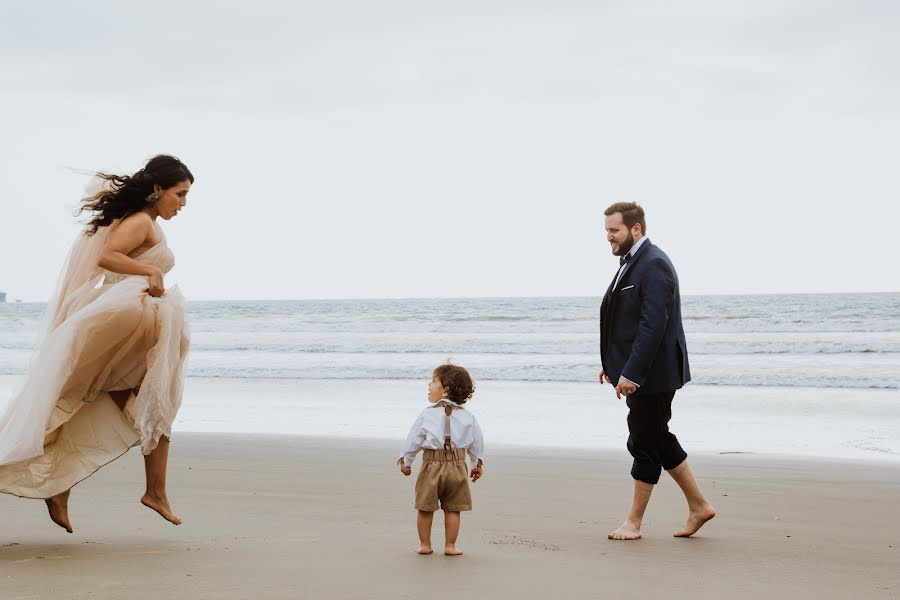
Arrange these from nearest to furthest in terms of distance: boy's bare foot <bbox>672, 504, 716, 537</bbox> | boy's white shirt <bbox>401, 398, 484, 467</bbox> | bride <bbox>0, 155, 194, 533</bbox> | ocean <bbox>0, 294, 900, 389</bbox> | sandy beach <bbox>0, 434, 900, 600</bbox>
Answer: sandy beach <bbox>0, 434, 900, 600</bbox> → bride <bbox>0, 155, 194, 533</bbox> → boy's white shirt <bbox>401, 398, 484, 467</bbox> → boy's bare foot <bbox>672, 504, 716, 537</bbox> → ocean <bbox>0, 294, 900, 389</bbox>

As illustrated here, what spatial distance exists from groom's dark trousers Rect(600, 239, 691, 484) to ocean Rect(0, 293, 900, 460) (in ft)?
9.40

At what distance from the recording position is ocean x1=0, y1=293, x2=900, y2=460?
374 inches

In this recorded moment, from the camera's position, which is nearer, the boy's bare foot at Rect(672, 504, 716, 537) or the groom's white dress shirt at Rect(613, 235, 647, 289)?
the boy's bare foot at Rect(672, 504, 716, 537)

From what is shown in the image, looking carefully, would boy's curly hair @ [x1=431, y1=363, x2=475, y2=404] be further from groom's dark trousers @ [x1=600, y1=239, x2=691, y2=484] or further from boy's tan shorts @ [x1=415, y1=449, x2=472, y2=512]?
groom's dark trousers @ [x1=600, y1=239, x2=691, y2=484]

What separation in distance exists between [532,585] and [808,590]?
3.39 feet

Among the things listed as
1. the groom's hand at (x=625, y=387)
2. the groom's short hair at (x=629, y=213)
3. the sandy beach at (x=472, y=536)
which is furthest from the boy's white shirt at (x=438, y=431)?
the groom's short hair at (x=629, y=213)

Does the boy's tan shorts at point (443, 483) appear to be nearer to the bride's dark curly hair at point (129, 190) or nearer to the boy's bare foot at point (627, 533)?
the boy's bare foot at point (627, 533)

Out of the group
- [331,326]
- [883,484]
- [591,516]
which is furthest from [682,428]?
[331,326]

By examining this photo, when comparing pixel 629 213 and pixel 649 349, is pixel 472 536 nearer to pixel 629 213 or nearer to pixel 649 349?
pixel 649 349

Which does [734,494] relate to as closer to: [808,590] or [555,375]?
[808,590]

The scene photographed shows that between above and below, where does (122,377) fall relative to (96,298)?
below

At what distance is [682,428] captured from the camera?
952cm

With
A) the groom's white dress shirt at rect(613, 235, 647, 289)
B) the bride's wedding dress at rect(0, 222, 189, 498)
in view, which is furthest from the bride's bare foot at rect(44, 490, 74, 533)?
the groom's white dress shirt at rect(613, 235, 647, 289)

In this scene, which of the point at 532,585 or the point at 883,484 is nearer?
the point at 532,585
